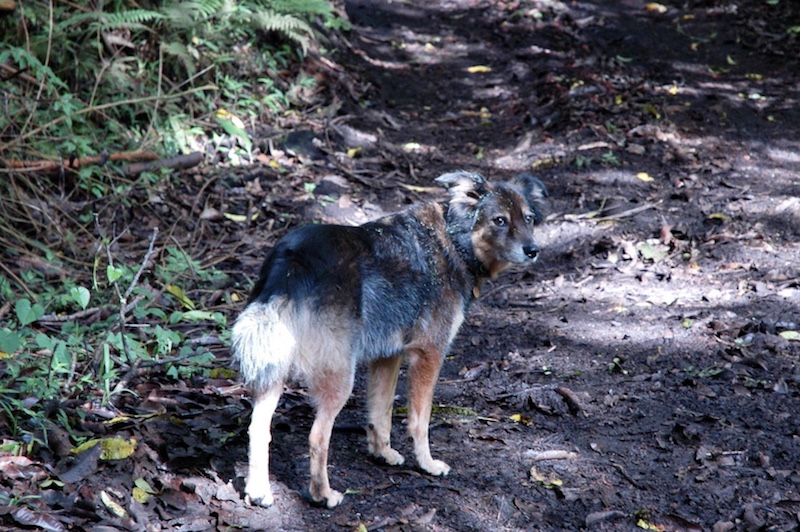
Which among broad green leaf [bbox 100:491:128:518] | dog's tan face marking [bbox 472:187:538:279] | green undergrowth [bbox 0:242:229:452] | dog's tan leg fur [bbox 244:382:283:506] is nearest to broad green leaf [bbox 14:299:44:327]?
green undergrowth [bbox 0:242:229:452]

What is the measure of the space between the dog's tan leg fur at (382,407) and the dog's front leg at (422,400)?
164 mm

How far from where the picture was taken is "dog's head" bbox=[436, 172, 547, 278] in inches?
226

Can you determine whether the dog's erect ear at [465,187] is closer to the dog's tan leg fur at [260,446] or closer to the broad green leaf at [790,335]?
the dog's tan leg fur at [260,446]

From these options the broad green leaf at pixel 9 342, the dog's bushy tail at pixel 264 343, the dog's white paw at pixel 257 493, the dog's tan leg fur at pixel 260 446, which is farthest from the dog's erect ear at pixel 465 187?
the broad green leaf at pixel 9 342

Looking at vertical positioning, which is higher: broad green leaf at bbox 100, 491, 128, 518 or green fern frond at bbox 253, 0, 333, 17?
green fern frond at bbox 253, 0, 333, 17

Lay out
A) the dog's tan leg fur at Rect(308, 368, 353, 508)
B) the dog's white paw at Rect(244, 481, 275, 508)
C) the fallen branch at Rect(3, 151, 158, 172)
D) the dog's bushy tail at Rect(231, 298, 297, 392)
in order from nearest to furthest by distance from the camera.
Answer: the dog's bushy tail at Rect(231, 298, 297, 392) → the dog's white paw at Rect(244, 481, 275, 508) → the dog's tan leg fur at Rect(308, 368, 353, 508) → the fallen branch at Rect(3, 151, 158, 172)

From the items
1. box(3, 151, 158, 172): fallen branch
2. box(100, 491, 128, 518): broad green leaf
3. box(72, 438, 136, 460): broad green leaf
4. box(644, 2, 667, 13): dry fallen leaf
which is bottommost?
box(100, 491, 128, 518): broad green leaf

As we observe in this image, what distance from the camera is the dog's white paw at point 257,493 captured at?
4570 millimetres

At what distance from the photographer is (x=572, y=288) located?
8453mm

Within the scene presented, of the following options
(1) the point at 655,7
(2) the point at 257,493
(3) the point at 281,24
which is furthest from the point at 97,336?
(1) the point at 655,7

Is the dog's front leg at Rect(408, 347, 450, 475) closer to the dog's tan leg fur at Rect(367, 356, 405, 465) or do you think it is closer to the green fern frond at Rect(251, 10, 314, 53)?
the dog's tan leg fur at Rect(367, 356, 405, 465)

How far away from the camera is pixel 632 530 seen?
4793 millimetres

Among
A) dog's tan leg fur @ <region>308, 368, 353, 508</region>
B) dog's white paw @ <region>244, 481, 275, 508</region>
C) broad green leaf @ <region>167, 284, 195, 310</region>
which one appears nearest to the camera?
dog's white paw @ <region>244, 481, 275, 508</region>

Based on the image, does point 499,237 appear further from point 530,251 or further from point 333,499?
point 333,499
